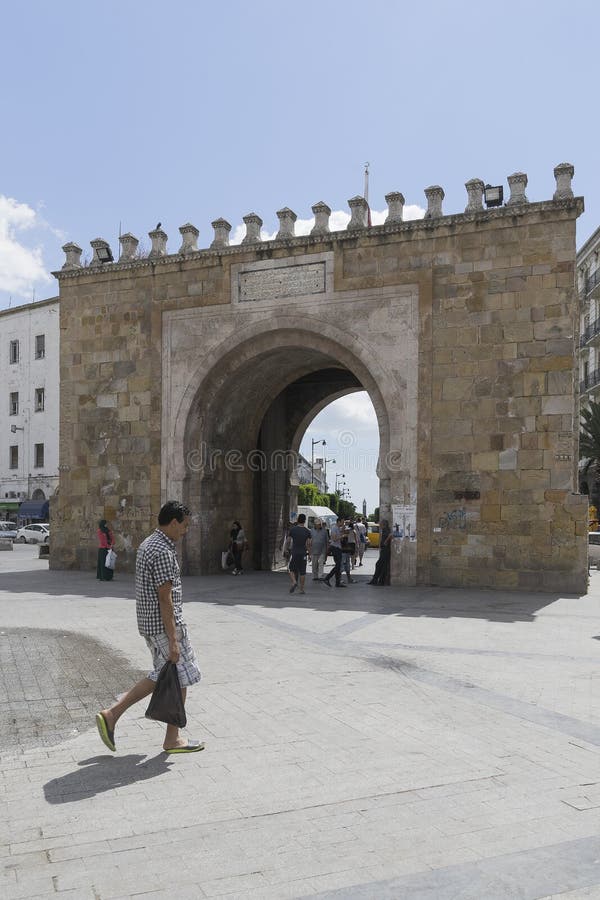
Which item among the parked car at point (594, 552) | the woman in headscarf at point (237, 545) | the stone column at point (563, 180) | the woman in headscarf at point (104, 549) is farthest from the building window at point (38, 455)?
the stone column at point (563, 180)

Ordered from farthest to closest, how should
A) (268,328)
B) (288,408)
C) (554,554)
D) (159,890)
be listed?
1. (288,408)
2. (268,328)
3. (554,554)
4. (159,890)

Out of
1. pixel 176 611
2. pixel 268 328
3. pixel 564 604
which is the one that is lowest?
pixel 564 604

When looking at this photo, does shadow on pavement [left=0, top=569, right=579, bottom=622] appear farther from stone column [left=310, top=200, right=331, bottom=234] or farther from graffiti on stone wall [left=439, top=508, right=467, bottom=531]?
stone column [left=310, top=200, right=331, bottom=234]

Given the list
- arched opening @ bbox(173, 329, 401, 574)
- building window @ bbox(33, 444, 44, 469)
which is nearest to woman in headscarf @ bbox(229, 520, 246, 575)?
arched opening @ bbox(173, 329, 401, 574)

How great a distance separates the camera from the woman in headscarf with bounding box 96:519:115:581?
16.1m

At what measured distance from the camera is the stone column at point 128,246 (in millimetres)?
18391

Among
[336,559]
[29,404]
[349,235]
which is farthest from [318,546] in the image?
[29,404]

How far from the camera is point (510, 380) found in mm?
14500

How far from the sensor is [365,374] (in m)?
16.0

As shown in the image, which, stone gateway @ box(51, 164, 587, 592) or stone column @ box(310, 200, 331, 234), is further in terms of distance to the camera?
stone column @ box(310, 200, 331, 234)

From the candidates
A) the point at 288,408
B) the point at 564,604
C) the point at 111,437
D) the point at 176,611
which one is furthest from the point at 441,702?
the point at 288,408

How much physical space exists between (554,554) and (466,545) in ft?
5.22

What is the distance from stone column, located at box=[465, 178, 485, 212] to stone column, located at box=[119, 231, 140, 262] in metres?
7.96

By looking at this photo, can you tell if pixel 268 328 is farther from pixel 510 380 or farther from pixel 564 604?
pixel 564 604
